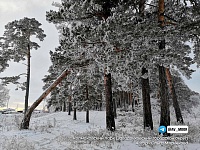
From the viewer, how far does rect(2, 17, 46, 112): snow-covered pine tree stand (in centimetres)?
1800

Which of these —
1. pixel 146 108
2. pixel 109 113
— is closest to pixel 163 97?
pixel 146 108

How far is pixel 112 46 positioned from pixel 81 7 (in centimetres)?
249

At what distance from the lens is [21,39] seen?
18328mm

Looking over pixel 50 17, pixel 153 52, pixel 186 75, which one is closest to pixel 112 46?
pixel 153 52

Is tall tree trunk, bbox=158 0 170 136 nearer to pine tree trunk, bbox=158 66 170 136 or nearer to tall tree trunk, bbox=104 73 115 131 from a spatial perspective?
pine tree trunk, bbox=158 66 170 136

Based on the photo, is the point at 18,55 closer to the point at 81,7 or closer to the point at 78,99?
the point at 78,99

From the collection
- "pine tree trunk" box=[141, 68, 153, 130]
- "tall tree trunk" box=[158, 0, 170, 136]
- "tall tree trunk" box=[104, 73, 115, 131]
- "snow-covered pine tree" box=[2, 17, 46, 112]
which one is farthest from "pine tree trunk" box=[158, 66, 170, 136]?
"snow-covered pine tree" box=[2, 17, 46, 112]

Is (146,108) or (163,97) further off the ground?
(163,97)

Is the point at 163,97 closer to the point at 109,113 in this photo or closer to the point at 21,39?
the point at 109,113

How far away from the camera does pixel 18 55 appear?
18.6m

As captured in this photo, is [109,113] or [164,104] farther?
[109,113]

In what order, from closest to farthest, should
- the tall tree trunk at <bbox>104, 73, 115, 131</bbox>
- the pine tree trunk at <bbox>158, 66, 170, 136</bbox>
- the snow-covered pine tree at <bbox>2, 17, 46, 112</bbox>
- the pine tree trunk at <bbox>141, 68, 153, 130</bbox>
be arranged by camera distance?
the pine tree trunk at <bbox>158, 66, 170, 136</bbox>, the tall tree trunk at <bbox>104, 73, 115, 131</bbox>, the pine tree trunk at <bbox>141, 68, 153, 130</bbox>, the snow-covered pine tree at <bbox>2, 17, 46, 112</bbox>

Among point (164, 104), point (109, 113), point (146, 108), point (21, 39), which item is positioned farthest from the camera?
point (21, 39)

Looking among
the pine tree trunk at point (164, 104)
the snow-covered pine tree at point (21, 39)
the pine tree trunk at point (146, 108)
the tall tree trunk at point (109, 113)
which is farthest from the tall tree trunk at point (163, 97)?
the snow-covered pine tree at point (21, 39)
